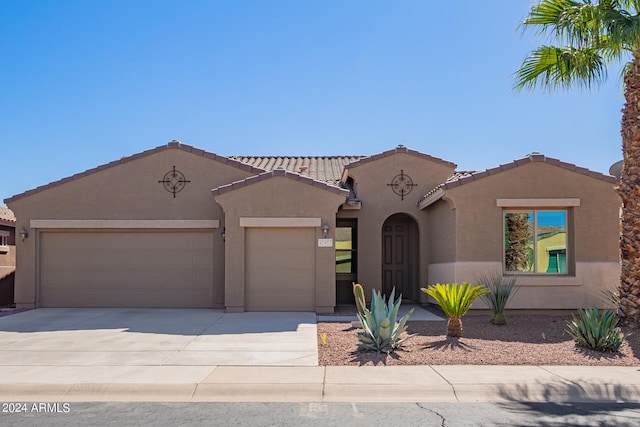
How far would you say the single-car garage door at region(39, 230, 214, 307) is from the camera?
48.2ft

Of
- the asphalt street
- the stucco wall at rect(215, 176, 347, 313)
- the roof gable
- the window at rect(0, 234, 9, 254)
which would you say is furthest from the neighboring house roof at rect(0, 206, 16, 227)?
the asphalt street

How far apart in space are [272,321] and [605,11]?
9.39 metres

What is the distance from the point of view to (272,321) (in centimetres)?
1226

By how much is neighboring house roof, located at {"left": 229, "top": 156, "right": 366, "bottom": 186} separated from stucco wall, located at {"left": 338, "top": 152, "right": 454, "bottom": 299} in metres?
2.09

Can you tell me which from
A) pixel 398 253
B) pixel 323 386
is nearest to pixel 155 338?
pixel 323 386

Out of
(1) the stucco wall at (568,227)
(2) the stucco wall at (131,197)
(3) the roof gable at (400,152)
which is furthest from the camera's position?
(3) the roof gable at (400,152)

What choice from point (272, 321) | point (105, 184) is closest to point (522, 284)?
point (272, 321)

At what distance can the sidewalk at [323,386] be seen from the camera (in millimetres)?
6715

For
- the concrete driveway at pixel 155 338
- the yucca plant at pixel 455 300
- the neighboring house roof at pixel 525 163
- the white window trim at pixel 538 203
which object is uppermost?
the neighboring house roof at pixel 525 163

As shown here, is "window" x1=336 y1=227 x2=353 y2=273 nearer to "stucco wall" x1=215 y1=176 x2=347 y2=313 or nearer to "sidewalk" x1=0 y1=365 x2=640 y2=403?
"stucco wall" x1=215 y1=176 x2=347 y2=313

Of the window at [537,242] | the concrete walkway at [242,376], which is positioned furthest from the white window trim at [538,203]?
the concrete walkway at [242,376]

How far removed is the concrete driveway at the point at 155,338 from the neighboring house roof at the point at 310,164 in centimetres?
650

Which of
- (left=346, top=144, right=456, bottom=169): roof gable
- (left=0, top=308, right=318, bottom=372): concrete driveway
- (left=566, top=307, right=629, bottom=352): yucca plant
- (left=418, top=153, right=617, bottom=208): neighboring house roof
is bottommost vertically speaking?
(left=0, top=308, right=318, bottom=372): concrete driveway

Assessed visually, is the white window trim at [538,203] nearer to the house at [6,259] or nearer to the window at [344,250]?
the window at [344,250]
